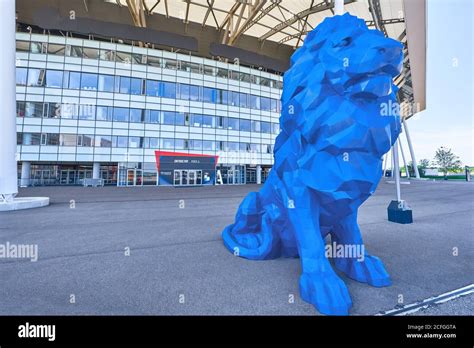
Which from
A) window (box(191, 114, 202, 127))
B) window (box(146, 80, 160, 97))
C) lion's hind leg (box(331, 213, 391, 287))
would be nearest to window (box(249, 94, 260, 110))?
window (box(191, 114, 202, 127))

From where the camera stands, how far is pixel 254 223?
3.76m

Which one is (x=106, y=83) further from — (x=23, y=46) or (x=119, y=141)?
(x=23, y=46)

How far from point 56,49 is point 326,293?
106 ft

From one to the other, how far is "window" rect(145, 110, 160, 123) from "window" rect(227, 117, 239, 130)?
8.22 metres

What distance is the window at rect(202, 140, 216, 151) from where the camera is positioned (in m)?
26.0

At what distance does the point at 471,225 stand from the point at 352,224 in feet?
20.8

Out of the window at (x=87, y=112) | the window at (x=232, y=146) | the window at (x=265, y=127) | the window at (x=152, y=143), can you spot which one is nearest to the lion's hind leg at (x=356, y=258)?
the window at (x=152, y=143)

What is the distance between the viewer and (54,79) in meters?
22.6

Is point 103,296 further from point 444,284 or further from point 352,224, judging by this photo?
point 444,284

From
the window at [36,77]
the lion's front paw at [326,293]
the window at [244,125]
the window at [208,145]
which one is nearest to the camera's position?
the lion's front paw at [326,293]

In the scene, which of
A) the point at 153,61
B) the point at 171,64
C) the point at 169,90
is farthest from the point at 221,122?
the point at 153,61

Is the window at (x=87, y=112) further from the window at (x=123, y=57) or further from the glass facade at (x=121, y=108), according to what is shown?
the window at (x=123, y=57)

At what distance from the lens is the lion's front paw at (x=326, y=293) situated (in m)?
2.05

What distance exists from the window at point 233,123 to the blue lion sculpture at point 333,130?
24954mm
